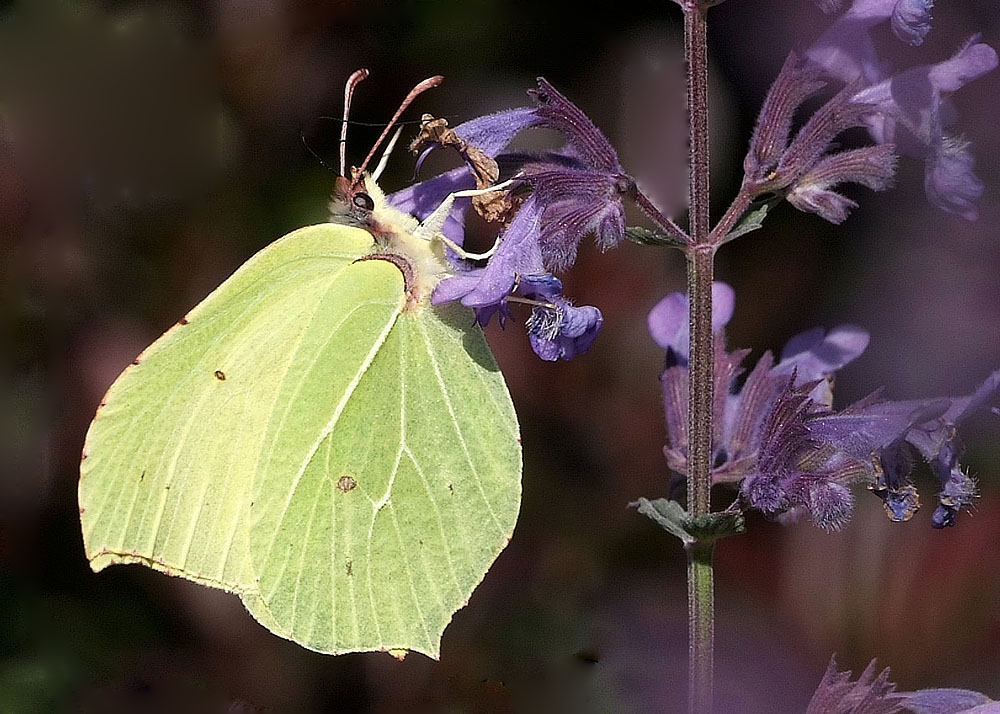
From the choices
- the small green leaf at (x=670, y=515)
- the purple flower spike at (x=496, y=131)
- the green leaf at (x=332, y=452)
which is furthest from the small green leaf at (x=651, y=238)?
the small green leaf at (x=670, y=515)

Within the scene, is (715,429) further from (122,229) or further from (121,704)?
(122,229)

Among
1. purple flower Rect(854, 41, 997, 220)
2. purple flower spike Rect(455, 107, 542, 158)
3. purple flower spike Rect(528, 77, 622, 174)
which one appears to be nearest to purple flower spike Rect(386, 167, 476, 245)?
purple flower spike Rect(455, 107, 542, 158)

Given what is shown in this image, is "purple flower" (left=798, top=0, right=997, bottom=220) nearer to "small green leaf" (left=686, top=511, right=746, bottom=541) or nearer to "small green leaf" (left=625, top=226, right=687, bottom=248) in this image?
"small green leaf" (left=625, top=226, right=687, bottom=248)

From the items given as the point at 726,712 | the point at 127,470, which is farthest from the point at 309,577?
the point at 726,712

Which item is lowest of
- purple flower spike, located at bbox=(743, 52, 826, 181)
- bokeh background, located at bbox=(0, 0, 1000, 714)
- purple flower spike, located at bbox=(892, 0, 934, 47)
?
bokeh background, located at bbox=(0, 0, 1000, 714)

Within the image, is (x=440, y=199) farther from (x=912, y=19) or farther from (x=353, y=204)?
(x=912, y=19)

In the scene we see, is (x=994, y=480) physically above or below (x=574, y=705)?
above

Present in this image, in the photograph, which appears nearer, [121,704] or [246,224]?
[121,704]
